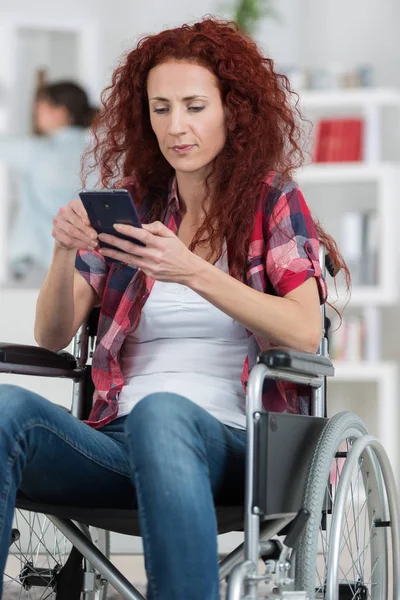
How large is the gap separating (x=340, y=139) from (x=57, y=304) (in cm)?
275

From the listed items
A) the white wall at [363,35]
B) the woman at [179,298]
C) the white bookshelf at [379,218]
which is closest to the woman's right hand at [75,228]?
the woman at [179,298]

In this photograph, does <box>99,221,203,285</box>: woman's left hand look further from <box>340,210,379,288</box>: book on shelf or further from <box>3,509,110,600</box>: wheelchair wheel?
<box>340,210,379,288</box>: book on shelf

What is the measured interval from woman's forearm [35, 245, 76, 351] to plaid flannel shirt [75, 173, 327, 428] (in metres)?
0.06

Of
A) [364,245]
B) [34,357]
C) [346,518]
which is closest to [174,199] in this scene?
[34,357]

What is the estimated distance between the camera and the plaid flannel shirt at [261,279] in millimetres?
1541

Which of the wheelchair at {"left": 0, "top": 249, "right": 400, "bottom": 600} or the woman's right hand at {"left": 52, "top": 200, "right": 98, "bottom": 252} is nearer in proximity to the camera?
the wheelchair at {"left": 0, "top": 249, "right": 400, "bottom": 600}

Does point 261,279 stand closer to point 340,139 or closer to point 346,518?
point 346,518

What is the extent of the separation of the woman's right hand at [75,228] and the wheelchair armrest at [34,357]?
0.21m

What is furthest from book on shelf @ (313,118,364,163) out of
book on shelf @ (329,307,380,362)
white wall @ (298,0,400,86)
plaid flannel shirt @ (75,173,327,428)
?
plaid flannel shirt @ (75,173,327,428)

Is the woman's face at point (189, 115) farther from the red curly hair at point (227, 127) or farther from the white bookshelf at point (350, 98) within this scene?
the white bookshelf at point (350, 98)

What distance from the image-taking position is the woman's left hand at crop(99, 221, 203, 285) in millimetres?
1383

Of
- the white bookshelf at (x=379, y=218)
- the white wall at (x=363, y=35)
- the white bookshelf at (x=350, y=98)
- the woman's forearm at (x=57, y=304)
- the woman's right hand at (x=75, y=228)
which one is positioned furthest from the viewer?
the white wall at (x=363, y=35)

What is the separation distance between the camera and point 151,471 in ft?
4.11

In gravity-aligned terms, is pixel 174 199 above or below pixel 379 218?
below
